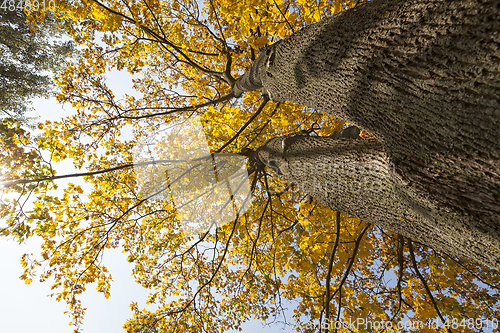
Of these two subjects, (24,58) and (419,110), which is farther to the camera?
(24,58)

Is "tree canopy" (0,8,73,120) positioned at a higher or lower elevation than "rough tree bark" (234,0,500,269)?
higher

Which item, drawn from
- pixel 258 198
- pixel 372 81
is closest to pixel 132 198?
pixel 258 198

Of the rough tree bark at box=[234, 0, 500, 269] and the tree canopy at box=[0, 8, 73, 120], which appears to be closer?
the rough tree bark at box=[234, 0, 500, 269]

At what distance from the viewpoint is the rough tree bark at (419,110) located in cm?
76

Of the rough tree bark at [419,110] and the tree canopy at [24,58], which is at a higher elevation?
the tree canopy at [24,58]

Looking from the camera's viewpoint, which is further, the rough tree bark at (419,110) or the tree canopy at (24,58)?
the tree canopy at (24,58)

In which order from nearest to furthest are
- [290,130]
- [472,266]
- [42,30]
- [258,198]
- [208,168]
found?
[472,266], [208,168], [258,198], [290,130], [42,30]

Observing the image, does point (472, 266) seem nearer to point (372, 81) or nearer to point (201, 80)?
point (372, 81)

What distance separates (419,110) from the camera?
0.96m

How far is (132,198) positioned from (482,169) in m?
5.49

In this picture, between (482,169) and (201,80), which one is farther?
(201,80)

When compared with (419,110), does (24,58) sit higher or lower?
higher

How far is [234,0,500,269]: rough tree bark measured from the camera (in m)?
0.76

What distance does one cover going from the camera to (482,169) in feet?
2.76
